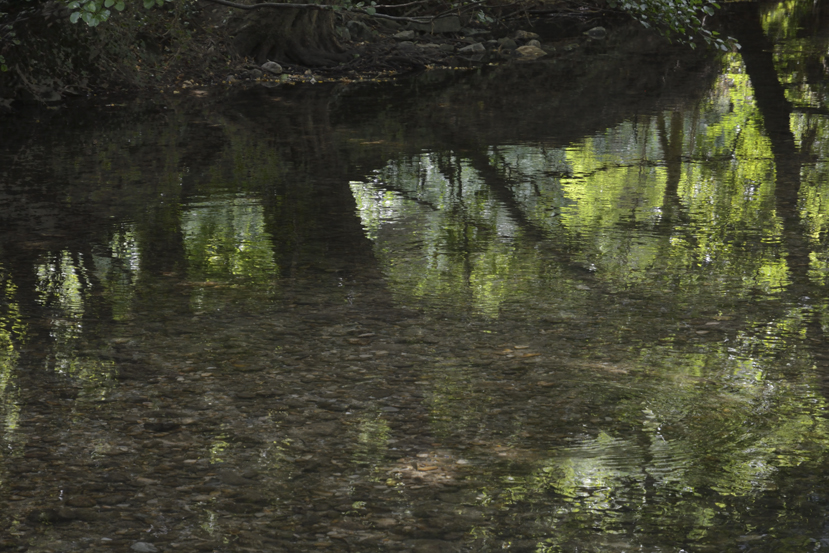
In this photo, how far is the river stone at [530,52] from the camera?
24016mm

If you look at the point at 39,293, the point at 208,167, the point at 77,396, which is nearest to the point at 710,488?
the point at 77,396

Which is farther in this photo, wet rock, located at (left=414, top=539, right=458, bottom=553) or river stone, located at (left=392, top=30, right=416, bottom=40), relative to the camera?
river stone, located at (left=392, top=30, right=416, bottom=40)

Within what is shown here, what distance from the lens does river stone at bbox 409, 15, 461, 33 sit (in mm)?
26656

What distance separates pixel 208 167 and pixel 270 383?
675cm

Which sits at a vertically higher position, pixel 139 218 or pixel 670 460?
pixel 139 218

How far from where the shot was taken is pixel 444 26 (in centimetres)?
2673

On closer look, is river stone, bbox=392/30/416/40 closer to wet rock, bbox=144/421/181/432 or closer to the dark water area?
the dark water area

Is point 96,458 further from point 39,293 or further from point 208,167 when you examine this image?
point 208,167

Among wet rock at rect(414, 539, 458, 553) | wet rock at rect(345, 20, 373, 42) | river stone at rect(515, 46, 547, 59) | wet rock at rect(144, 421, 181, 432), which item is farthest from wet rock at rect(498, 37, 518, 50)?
wet rock at rect(414, 539, 458, 553)

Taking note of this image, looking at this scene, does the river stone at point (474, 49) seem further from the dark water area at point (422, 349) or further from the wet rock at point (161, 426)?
the wet rock at point (161, 426)

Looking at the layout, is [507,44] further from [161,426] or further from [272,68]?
[161,426]

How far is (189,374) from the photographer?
5.28 meters

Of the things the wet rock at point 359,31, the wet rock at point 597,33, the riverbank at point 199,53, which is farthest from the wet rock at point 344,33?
the wet rock at point 597,33

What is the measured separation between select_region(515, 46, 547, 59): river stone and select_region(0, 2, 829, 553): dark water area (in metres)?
12.6
